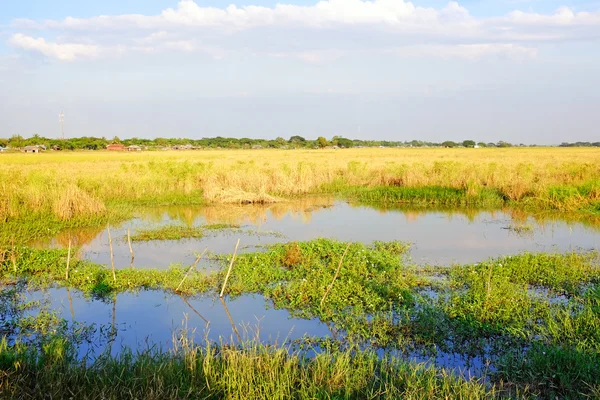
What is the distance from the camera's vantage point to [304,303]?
22.5ft

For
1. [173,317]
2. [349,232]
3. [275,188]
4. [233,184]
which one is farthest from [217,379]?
[275,188]

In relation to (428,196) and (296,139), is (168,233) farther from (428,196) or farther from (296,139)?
(296,139)

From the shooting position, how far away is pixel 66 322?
20.5ft

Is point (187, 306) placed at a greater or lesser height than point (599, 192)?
lesser

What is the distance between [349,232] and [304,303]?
5.84m

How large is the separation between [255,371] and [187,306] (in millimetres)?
2798

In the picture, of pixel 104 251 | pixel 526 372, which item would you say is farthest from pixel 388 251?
pixel 104 251

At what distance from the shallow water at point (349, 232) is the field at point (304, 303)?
0.11 metres

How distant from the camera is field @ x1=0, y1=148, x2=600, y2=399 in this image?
4.32m

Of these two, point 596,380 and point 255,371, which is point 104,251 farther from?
point 596,380

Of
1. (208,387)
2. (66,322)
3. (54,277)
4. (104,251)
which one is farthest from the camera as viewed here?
(104,251)

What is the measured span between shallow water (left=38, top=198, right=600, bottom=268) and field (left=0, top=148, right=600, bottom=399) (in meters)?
0.11

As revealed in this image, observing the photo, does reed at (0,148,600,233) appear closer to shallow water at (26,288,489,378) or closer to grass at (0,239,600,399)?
grass at (0,239,600,399)

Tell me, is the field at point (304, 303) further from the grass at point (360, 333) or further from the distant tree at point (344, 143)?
the distant tree at point (344, 143)
